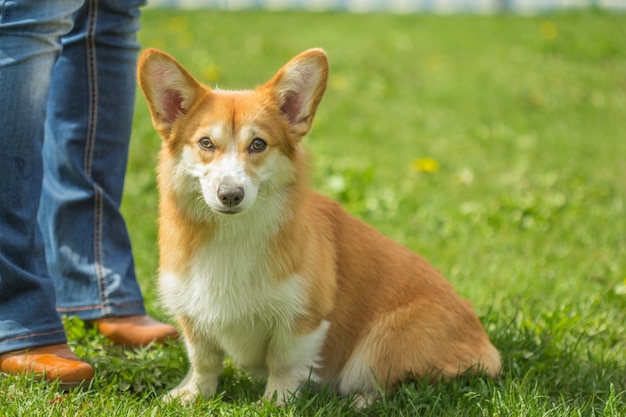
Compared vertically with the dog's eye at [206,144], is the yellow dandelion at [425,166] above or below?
below

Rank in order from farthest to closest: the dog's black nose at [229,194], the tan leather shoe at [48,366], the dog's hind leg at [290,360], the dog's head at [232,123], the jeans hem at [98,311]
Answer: the jeans hem at [98,311] < the dog's hind leg at [290,360] < the tan leather shoe at [48,366] < the dog's head at [232,123] < the dog's black nose at [229,194]

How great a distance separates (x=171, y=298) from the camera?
10.1 feet

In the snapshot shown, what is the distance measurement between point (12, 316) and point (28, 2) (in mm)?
1176

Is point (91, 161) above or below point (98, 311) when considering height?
above

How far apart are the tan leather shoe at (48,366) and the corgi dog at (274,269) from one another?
371mm

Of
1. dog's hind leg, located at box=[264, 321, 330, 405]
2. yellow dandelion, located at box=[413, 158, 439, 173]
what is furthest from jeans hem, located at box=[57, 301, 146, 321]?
yellow dandelion, located at box=[413, 158, 439, 173]

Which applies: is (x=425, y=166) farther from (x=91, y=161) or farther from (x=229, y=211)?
(x=229, y=211)

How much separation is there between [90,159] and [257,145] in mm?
1150

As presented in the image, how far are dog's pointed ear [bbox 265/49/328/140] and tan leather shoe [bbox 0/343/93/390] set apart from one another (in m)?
1.21

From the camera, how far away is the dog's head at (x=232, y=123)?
2.81m

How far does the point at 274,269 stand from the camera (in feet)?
9.62

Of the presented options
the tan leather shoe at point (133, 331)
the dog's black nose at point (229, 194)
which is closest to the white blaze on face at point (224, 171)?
the dog's black nose at point (229, 194)

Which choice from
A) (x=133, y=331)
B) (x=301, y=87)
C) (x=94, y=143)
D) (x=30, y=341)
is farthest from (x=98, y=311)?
(x=301, y=87)

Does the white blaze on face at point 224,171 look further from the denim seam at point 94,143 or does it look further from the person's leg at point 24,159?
the denim seam at point 94,143
